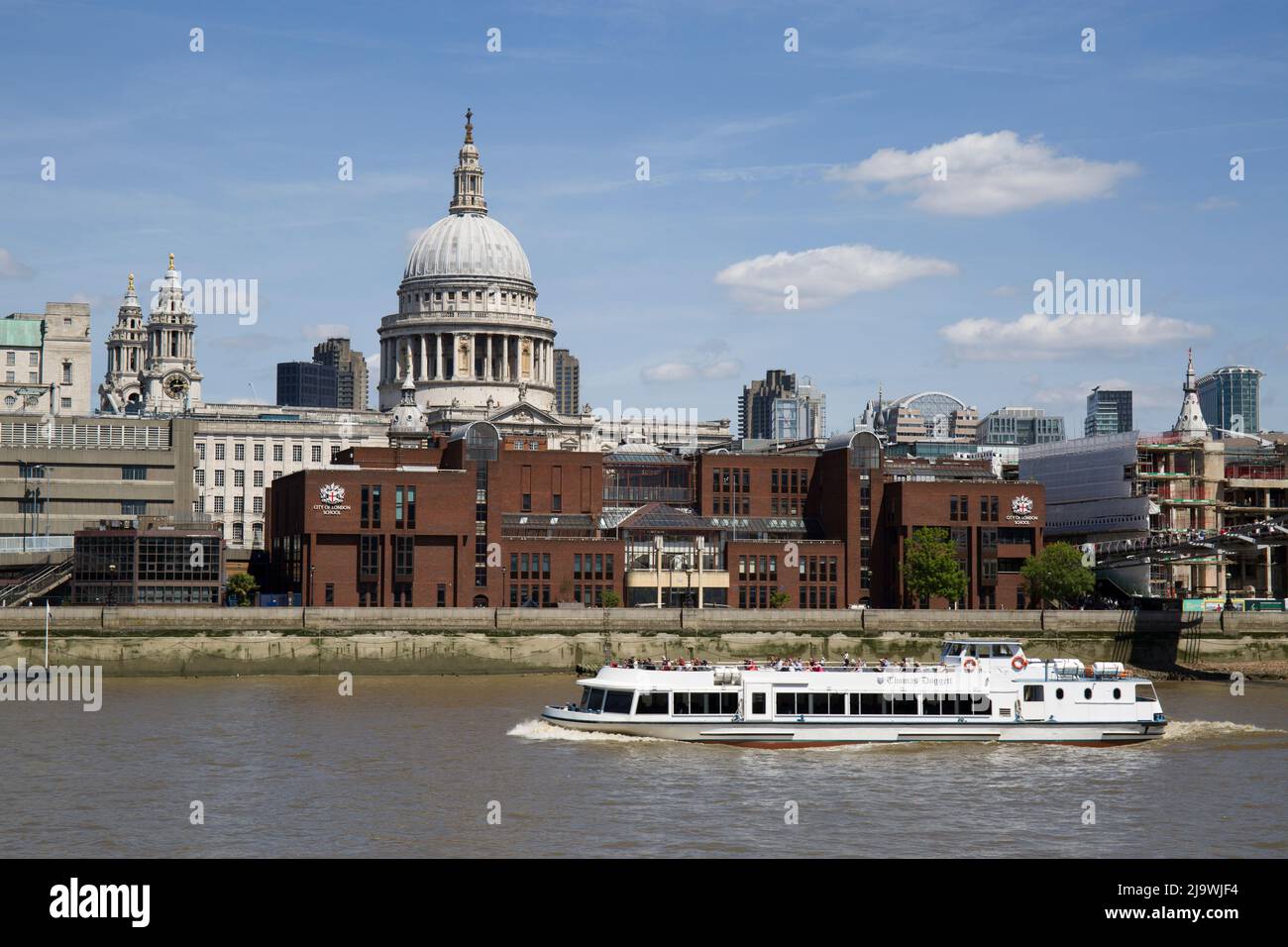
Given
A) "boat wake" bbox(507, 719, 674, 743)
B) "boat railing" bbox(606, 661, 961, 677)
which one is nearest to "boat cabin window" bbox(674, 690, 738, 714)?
"boat railing" bbox(606, 661, 961, 677)

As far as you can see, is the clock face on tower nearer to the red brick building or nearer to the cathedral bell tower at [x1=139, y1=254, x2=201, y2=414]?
the cathedral bell tower at [x1=139, y1=254, x2=201, y2=414]

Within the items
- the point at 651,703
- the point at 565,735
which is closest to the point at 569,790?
the point at 565,735

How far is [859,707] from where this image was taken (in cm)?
5756

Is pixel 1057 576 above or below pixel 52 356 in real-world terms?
below

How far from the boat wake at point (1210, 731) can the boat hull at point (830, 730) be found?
1.57m

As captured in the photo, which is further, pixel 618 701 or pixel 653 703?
pixel 618 701

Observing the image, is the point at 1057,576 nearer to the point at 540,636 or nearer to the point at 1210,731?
the point at 540,636

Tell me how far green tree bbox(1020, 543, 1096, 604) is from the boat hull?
153 feet

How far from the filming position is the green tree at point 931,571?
10169 cm

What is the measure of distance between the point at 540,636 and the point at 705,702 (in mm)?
32087

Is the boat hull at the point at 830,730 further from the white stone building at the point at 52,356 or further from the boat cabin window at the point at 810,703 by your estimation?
the white stone building at the point at 52,356

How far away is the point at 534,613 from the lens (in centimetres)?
9000
